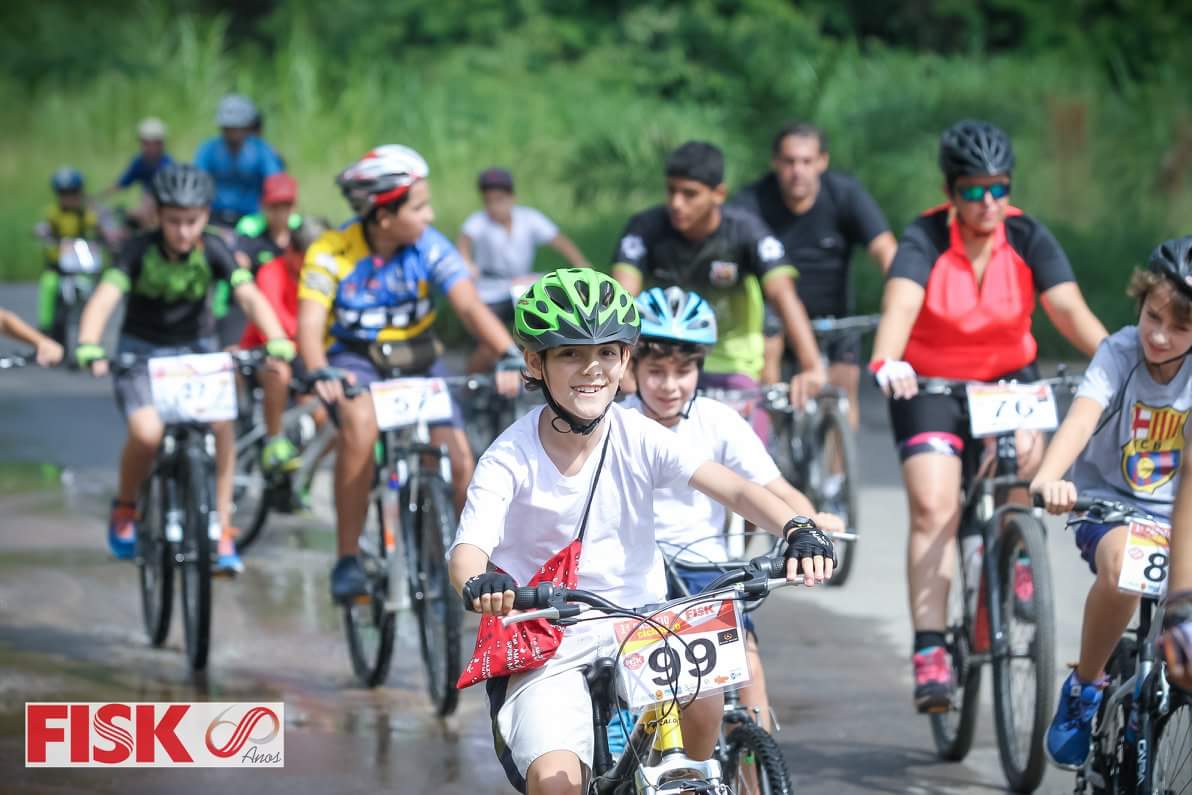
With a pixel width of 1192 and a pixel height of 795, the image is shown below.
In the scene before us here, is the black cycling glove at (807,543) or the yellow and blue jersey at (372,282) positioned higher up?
the yellow and blue jersey at (372,282)

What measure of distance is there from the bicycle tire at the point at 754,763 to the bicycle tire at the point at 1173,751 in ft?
3.14

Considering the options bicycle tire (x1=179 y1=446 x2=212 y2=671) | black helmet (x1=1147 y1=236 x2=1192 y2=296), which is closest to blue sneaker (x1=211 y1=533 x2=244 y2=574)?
bicycle tire (x1=179 y1=446 x2=212 y2=671)

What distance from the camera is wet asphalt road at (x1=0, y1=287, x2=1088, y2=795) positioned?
257 inches

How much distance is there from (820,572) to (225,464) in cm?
551

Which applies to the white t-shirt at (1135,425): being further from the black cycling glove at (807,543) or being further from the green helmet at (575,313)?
the green helmet at (575,313)

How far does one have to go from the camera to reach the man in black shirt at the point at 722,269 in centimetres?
844

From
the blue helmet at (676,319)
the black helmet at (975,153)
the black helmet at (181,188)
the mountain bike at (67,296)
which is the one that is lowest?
the blue helmet at (676,319)

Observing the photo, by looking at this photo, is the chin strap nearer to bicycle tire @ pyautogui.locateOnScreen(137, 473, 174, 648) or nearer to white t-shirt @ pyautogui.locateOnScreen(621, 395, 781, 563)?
white t-shirt @ pyautogui.locateOnScreen(621, 395, 781, 563)

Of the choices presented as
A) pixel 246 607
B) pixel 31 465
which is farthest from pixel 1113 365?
pixel 31 465

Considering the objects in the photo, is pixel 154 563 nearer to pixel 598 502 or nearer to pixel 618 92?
pixel 598 502

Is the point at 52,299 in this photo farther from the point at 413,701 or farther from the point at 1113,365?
the point at 1113,365

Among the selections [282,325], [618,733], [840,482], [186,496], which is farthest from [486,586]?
[282,325]
